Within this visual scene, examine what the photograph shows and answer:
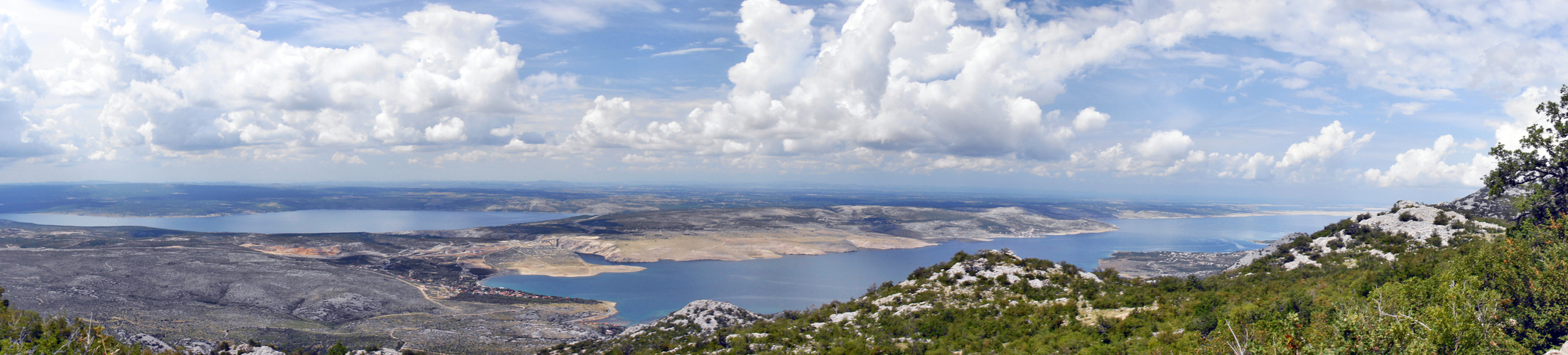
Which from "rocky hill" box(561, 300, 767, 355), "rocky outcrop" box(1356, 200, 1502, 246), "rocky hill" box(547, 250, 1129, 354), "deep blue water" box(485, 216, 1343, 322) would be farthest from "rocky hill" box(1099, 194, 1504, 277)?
"deep blue water" box(485, 216, 1343, 322)

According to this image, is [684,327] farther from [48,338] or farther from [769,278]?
[769,278]

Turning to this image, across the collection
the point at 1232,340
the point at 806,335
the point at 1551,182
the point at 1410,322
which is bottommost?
the point at 806,335

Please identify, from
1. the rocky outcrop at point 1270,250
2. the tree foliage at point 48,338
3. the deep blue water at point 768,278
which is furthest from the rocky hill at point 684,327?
the rocky outcrop at point 1270,250

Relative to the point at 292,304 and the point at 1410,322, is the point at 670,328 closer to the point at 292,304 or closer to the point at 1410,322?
the point at 1410,322

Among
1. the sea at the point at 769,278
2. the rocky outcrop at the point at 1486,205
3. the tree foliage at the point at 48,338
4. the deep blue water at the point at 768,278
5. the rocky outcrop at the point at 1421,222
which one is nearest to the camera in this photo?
the tree foliage at the point at 48,338

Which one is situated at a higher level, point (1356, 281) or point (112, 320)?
point (1356, 281)

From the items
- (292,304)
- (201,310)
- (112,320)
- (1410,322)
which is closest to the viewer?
(1410,322)

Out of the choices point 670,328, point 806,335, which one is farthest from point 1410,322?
point 670,328

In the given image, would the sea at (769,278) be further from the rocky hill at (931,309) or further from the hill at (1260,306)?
the hill at (1260,306)
